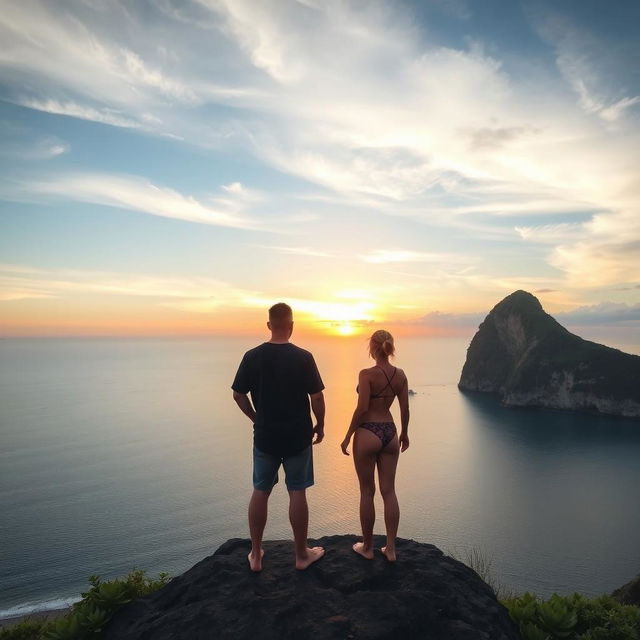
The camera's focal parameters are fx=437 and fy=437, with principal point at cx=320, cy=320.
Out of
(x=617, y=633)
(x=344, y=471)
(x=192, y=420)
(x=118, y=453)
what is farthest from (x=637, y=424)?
(x=617, y=633)

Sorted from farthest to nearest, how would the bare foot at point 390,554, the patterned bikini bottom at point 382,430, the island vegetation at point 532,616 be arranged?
the bare foot at point 390,554 < the island vegetation at point 532,616 < the patterned bikini bottom at point 382,430

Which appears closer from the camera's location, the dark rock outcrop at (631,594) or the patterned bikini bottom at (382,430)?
the patterned bikini bottom at (382,430)

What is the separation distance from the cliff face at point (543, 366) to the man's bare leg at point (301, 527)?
119 metres

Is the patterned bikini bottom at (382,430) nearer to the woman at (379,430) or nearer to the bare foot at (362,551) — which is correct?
the woman at (379,430)

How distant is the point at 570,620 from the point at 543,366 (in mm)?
122480

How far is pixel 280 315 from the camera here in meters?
5.93

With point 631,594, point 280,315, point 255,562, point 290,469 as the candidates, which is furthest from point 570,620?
point 631,594

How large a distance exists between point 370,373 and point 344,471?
62.2 meters

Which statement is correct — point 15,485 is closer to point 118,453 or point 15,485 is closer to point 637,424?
point 118,453

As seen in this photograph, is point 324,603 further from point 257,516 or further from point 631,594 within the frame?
point 631,594

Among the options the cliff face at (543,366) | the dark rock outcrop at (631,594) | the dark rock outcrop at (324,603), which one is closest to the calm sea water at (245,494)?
the cliff face at (543,366)

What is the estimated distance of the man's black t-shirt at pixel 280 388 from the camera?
5.86m

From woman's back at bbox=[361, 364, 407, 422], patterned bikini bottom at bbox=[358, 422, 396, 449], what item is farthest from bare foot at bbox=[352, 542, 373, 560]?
woman's back at bbox=[361, 364, 407, 422]

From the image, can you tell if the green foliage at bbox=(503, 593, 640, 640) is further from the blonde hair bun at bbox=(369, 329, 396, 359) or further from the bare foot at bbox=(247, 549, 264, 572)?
the blonde hair bun at bbox=(369, 329, 396, 359)
